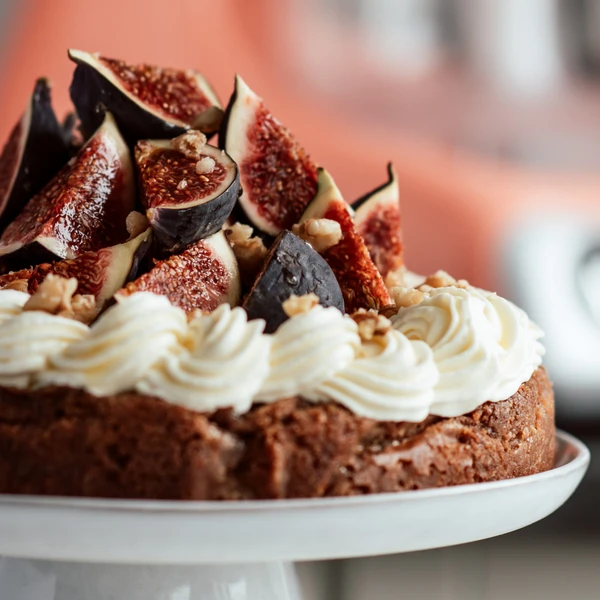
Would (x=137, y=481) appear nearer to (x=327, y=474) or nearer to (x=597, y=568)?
(x=327, y=474)

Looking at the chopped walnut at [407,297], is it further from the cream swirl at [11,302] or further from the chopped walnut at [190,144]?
the cream swirl at [11,302]

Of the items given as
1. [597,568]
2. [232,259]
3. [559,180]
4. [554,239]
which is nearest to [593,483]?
[597,568]

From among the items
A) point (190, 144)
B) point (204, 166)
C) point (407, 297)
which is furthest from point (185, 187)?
point (407, 297)

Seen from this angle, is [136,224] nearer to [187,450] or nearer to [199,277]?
[199,277]

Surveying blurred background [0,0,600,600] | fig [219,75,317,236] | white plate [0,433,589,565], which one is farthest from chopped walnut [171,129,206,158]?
blurred background [0,0,600,600]

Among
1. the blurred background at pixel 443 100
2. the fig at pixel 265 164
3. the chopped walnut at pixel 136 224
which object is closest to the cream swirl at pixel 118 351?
the chopped walnut at pixel 136 224

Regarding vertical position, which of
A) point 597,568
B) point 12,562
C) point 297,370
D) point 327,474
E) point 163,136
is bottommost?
point 597,568
